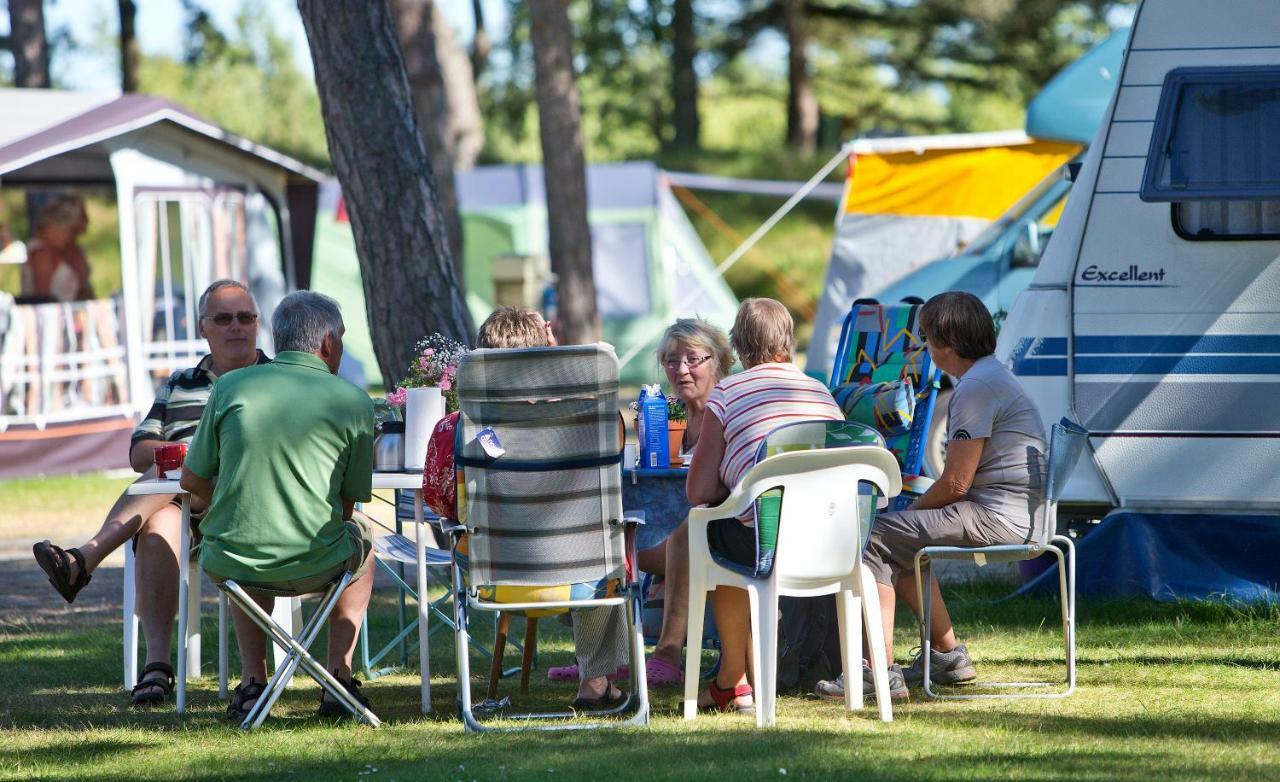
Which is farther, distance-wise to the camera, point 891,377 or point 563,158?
point 563,158

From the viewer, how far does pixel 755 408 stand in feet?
13.5

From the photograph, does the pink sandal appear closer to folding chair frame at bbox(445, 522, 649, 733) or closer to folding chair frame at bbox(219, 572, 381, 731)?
folding chair frame at bbox(445, 522, 649, 733)

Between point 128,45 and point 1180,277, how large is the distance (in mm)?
18139

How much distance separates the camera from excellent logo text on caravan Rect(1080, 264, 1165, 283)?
211 inches

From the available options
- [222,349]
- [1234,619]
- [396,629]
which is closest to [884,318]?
[1234,619]

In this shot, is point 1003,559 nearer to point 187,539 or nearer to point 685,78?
point 187,539

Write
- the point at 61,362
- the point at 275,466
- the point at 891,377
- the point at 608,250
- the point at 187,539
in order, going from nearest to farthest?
the point at 275,466 < the point at 187,539 < the point at 891,377 < the point at 61,362 < the point at 608,250

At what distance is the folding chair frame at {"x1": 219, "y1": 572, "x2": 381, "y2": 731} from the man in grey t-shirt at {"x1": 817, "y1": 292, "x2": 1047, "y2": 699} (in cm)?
126

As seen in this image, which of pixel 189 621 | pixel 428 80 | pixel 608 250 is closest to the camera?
pixel 189 621

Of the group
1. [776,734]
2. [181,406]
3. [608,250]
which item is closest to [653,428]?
[776,734]

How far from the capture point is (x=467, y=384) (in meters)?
3.94

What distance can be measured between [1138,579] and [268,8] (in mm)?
42979

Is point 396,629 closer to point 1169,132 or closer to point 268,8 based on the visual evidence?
point 1169,132

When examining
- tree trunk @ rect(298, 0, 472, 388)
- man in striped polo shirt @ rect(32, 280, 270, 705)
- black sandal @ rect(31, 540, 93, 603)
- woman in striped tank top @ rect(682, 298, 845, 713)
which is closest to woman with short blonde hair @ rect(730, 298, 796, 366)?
woman in striped tank top @ rect(682, 298, 845, 713)
